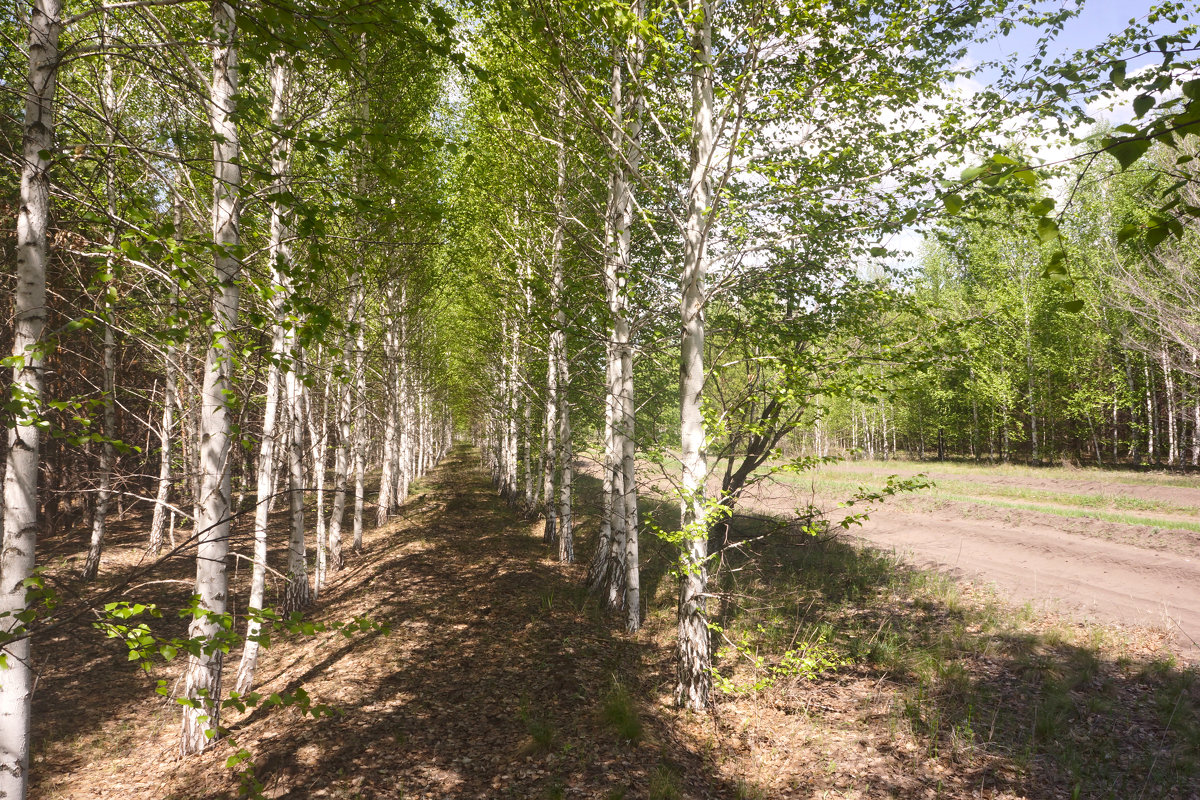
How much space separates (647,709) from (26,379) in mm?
6171

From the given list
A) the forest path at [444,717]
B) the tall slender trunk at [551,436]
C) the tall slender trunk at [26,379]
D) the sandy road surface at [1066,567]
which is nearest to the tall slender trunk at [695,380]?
the forest path at [444,717]

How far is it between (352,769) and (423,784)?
0.77m

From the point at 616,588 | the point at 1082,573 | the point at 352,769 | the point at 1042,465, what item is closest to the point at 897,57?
the point at 616,588

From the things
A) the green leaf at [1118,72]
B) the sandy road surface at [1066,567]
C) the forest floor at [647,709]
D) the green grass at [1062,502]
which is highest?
the green leaf at [1118,72]

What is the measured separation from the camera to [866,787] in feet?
16.7

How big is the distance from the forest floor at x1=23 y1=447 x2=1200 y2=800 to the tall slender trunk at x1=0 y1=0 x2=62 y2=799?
1271 mm

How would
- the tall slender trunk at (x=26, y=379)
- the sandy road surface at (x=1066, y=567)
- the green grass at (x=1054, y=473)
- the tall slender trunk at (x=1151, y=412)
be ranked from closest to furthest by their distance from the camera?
the tall slender trunk at (x=26, y=379), the sandy road surface at (x=1066, y=567), the green grass at (x=1054, y=473), the tall slender trunk at (x=1151, y=412)

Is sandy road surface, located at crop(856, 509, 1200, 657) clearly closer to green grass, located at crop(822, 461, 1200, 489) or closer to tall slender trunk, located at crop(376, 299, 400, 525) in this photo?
green grass, located at crop(822, 461, 1200, 489)

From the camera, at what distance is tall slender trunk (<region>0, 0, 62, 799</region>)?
282cm

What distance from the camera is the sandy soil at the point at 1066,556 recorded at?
357 inches

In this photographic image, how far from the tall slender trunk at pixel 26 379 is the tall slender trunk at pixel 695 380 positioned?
15.7ft

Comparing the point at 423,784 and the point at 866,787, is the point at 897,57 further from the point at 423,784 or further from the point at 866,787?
the point at 423,784

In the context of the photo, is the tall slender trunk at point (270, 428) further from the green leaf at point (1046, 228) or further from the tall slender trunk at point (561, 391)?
the green leaf at point (1046, 228)

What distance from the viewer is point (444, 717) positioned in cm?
609
